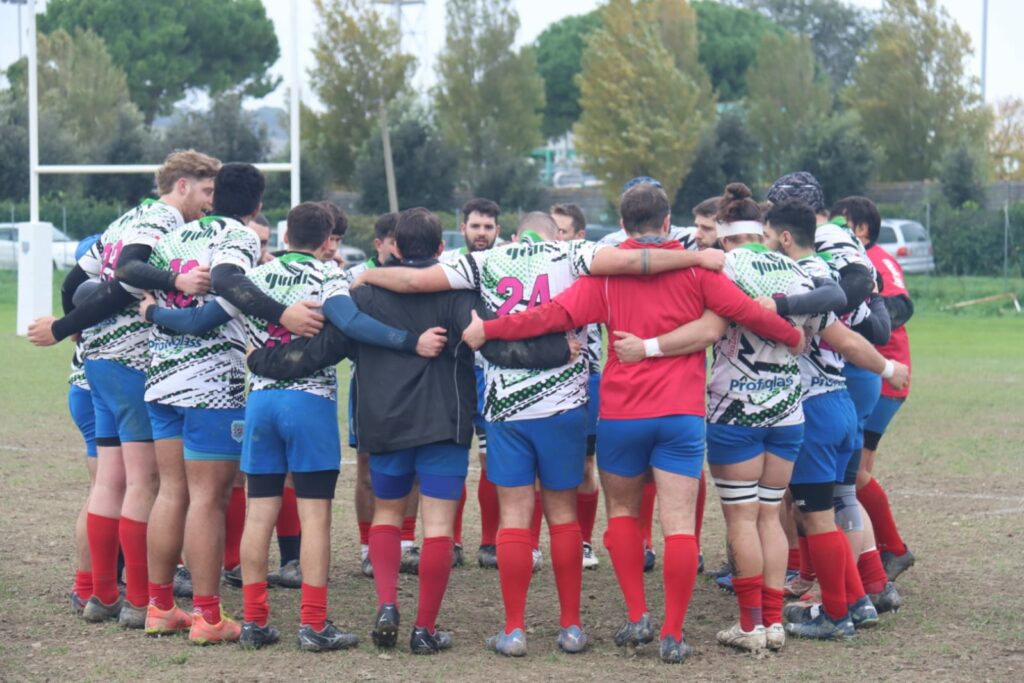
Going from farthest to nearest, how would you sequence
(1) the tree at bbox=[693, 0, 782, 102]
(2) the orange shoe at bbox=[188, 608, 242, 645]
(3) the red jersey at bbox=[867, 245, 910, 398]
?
(1) the tree at bbox=[693, 0, 782, 102], (3) the red jersey at bbox=[867, 245, 910, 398], (2) the orange shoe at bbox=[188, 608, 242, 645]

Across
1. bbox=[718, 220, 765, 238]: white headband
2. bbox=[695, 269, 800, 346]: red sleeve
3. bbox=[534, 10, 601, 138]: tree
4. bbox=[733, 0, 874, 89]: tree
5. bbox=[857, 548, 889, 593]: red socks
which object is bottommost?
bbox=[857, 548, 889, 593]: red socks

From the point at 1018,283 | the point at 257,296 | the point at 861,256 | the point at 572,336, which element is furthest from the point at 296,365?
the point at 1018,283

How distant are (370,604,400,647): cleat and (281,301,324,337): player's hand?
1282mm

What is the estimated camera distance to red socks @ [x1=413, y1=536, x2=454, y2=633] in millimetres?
6129

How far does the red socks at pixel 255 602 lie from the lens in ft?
20.4

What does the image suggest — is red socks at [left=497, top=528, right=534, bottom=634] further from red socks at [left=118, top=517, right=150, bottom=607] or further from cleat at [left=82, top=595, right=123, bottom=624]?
cleat at [left=82, top=595, right=123, bottom=624]

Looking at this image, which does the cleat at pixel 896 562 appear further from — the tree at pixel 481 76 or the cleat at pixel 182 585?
the tree at pixel 481 76

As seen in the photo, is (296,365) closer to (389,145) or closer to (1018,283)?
(1018,283)

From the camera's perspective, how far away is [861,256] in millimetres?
6594

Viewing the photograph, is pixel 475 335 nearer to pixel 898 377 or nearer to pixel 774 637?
pixel 774 637

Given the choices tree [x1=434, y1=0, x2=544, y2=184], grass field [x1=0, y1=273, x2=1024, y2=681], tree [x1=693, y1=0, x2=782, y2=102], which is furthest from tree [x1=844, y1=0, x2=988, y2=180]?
grass field [x1=0, y1=273, x2=1024, y2=681]

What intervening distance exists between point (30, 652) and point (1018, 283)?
88.4 feet

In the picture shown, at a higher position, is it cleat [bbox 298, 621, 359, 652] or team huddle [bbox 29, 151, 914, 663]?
team huddle [bbox 29, 151, 914, 663]

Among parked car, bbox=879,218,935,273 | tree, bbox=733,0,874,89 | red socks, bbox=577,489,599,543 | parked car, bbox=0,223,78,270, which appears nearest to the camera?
red socks, bbox=577,489,599,543
